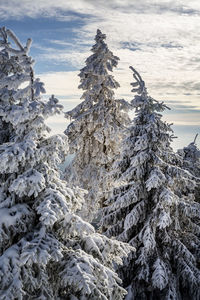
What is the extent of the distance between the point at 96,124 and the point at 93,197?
14.0 feet

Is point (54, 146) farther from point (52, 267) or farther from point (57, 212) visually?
point (52, 267)

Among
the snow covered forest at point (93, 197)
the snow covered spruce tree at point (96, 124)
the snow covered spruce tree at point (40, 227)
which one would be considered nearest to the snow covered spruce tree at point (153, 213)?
the snow covered forest at point (93, 197)

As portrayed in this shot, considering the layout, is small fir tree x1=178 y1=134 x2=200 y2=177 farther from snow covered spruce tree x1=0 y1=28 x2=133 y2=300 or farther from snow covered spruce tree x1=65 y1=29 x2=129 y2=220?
snow covered spruce tree x1=0 y1=28 x2=133 y2=300

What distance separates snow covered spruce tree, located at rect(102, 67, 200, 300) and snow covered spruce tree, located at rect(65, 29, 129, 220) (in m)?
4.20

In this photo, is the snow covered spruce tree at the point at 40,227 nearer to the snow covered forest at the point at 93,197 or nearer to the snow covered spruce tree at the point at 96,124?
the snow covered forest at the point at 93,197

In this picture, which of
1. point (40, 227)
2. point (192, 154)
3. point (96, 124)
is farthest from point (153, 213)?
point (192, 154)

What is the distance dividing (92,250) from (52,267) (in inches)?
38.9

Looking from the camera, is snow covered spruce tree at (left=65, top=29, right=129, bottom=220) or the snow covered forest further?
snow covered spruce tree at (left=65, top=29, right=129, bottom=220)

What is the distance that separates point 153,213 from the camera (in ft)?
33.7

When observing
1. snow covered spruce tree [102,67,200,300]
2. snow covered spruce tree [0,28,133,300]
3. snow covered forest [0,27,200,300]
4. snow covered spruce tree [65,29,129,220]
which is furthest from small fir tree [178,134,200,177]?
snow covered spruce tree [0,28,133,300]

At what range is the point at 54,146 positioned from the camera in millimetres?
6285

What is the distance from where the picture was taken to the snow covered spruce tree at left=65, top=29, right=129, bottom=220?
15.5m

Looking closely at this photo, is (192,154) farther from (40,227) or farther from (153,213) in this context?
(40,227)

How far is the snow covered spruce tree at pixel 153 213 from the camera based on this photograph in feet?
32.4
